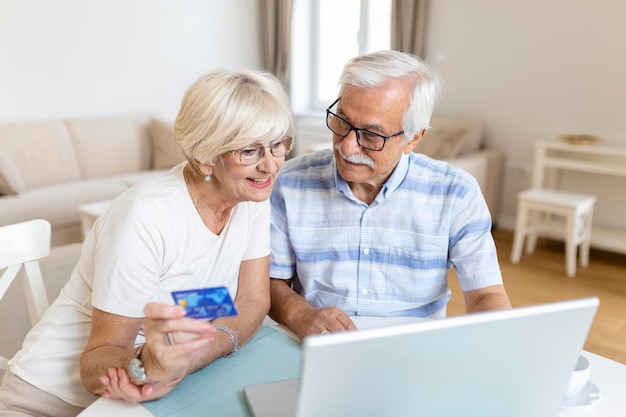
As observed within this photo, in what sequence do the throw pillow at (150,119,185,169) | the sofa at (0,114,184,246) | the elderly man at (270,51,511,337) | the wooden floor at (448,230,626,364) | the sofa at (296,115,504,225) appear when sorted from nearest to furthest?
the elderly man at (270,51,511,337) < the wooden floor at (448,230,626,364) < the sofa at (0,114,184,246) < the sofa at (296,115,504,225) < the throw pillow at (150,119,185,169)

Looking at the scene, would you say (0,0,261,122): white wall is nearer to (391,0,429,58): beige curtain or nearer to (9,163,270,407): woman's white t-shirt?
(391,0,429,58): beige curtain

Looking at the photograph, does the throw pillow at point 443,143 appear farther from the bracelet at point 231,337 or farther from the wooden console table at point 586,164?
the bracelet at point 231,337

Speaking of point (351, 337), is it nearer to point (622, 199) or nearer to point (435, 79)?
point (435, 79)

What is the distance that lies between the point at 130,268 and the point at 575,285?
2.98 m

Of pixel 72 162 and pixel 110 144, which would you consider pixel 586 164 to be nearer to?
pixel 110 144

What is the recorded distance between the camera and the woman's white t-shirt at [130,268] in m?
1.00

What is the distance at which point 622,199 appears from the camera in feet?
12.4

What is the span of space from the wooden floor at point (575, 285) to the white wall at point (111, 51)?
3.23m

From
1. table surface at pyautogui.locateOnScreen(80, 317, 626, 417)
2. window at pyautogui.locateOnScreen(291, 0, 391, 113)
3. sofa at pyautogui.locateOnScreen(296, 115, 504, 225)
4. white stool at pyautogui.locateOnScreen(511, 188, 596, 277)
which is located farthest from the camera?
window at pyautogui.locateOnScreen(291, 0, 391, 113)

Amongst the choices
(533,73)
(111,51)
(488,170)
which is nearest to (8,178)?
(111,51)

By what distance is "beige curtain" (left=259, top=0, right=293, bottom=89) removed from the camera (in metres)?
5.46

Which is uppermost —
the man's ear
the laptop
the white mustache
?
the man's ear

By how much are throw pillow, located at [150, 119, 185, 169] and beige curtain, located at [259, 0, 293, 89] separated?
154 centimetres

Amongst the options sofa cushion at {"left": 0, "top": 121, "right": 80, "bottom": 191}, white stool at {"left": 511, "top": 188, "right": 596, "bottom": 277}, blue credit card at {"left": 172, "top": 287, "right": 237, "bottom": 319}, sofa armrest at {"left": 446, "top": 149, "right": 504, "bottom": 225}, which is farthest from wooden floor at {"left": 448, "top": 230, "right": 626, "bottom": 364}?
sofa cushion at {"left": 0, "top": 121, "right": 80, "bottom": 191}
